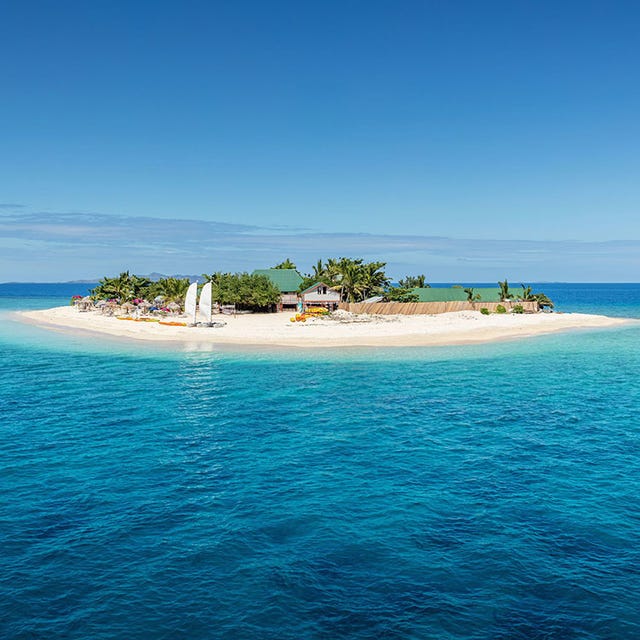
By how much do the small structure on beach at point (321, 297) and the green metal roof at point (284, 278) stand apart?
643cm

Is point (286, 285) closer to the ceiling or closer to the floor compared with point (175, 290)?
closer to the ceiling

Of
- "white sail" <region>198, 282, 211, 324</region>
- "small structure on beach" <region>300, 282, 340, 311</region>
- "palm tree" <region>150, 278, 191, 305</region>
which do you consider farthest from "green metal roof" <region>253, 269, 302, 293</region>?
"white sail" <region>198, 282, 211, 324</region>

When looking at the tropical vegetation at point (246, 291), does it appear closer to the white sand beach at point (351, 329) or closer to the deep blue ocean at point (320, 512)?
the white sand beach at point (351, 329)

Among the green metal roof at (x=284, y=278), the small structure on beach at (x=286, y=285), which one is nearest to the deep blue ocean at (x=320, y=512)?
the small structure on beach at (x=286, y=285)

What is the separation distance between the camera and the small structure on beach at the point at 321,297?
9250 centimetres

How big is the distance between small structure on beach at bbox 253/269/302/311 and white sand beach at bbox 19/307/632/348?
Result: 279 inches

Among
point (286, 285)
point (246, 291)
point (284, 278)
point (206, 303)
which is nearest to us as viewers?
point (206, 303)

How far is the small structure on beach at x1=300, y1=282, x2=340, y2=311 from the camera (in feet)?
303

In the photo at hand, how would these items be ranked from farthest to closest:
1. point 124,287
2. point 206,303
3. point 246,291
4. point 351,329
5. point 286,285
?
point 124,287, point 286,285, point 246,291, point 206,303, point 351,329

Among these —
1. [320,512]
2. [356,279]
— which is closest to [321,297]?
[356,279]

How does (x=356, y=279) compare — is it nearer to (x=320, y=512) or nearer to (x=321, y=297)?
(x=321, y=297)

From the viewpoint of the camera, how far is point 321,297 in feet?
305

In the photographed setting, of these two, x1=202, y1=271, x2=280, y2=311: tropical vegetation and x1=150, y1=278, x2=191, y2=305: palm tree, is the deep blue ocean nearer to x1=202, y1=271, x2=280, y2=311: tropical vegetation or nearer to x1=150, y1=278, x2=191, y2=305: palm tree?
A: x1=202, y1=271, x2=280, y2=311: tropical vegetation

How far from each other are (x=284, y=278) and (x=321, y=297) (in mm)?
11084
